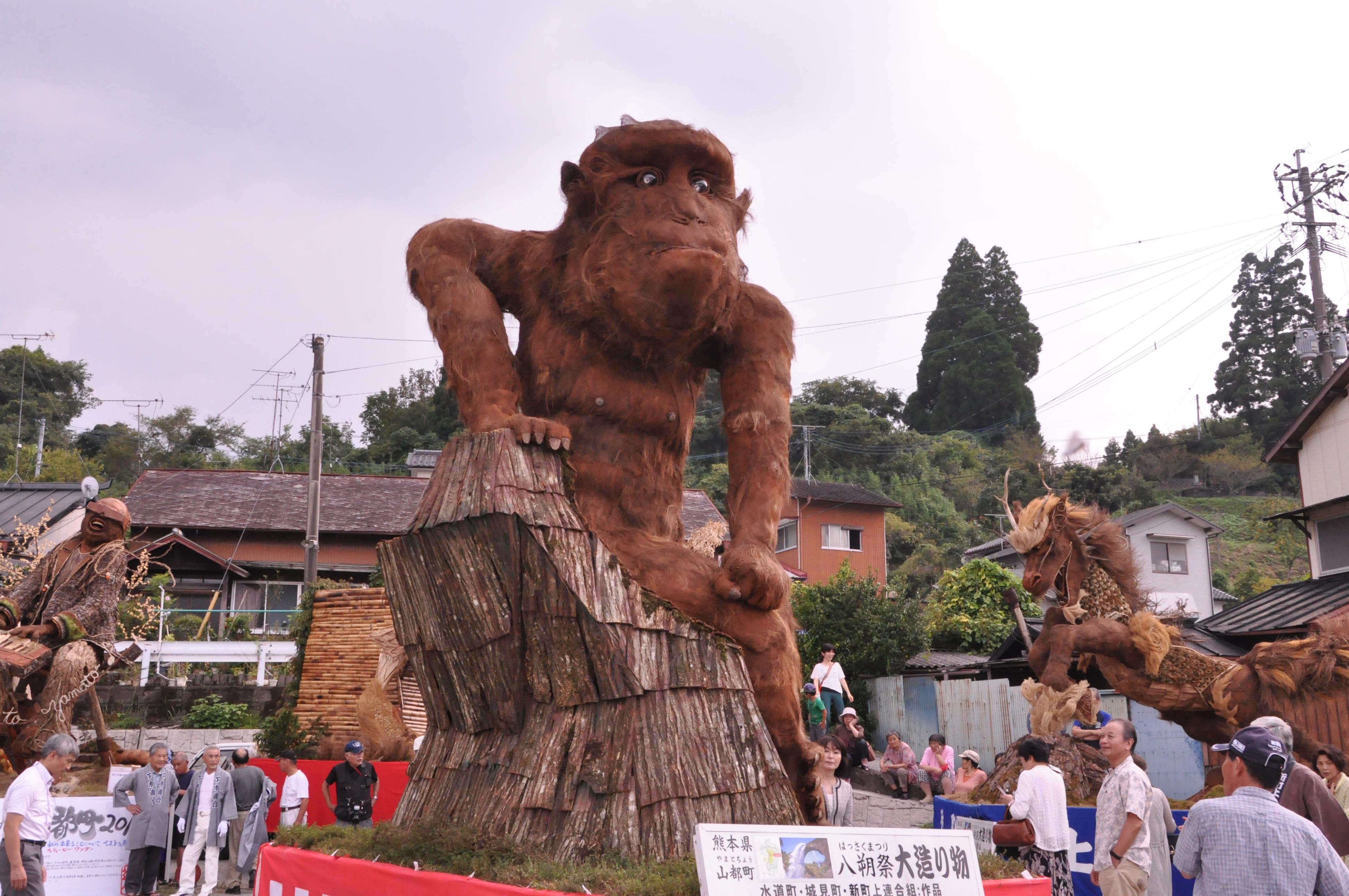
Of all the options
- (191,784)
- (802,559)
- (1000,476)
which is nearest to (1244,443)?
(1000,476)

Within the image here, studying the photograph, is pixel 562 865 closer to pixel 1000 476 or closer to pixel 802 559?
pixel 802 559

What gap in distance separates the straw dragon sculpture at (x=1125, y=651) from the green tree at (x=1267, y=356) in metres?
36.4

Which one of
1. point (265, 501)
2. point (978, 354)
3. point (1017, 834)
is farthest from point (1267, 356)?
point (1017, 834)

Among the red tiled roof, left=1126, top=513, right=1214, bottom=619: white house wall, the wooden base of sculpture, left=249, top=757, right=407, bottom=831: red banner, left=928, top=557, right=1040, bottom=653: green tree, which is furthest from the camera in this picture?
left=1126, top=513, right=1214, bottom=619: white house wall

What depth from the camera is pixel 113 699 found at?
1187 cm

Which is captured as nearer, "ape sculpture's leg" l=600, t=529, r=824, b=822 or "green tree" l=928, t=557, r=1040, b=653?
"ape sculpture's leg" l=600, t=529, r=824, b=822

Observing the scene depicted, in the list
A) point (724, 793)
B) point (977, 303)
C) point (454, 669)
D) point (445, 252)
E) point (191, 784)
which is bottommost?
point (191, 784)

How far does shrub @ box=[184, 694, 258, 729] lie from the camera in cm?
1168

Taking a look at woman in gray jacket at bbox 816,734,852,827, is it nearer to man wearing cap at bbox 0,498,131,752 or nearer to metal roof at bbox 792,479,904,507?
man wearing cap at bbox 0,498,131,752

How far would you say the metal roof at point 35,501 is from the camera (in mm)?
18688

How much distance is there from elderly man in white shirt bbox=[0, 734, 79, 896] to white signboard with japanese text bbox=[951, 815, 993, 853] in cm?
455

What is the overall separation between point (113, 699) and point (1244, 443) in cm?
4041

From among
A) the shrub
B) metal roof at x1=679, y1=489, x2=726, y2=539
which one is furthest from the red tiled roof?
the shrub

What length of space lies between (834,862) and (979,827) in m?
3.74
